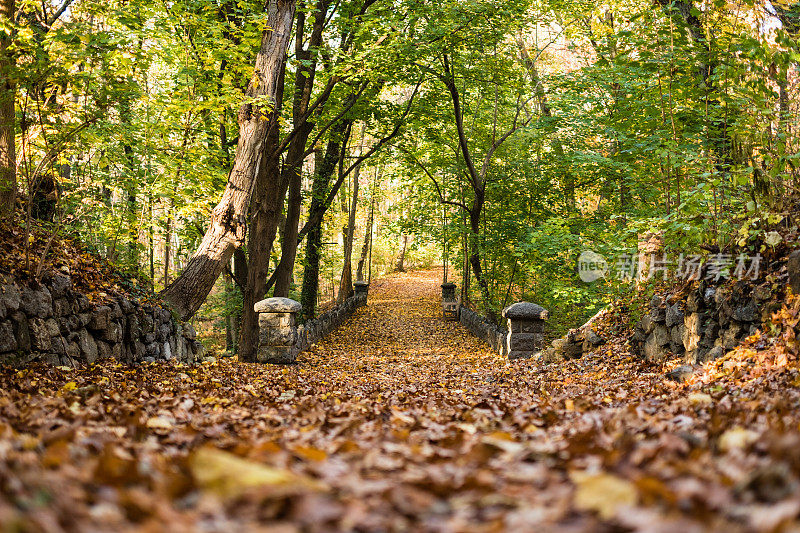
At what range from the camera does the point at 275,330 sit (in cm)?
991

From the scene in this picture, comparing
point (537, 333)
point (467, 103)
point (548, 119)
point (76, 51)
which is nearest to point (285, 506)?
point (76, 51)

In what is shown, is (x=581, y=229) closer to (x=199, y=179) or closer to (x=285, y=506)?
(x=199, y=179)

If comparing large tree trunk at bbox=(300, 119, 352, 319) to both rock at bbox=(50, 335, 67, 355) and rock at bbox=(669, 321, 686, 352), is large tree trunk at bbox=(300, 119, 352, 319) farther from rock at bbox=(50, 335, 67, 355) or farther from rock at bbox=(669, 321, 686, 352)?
rock at bbox=(669, 321, 686, 352)

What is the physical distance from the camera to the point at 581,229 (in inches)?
560

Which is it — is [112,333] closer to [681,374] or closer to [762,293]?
[681,374]

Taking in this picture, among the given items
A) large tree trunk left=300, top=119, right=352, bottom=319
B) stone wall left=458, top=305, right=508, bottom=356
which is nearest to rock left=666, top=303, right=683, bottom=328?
stone wall left=458, top=305, right=508, bottom=356

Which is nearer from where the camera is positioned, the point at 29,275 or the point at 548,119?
the point at 29,275

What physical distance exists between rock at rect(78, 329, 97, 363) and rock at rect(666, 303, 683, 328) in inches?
248

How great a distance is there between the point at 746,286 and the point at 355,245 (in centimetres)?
3301

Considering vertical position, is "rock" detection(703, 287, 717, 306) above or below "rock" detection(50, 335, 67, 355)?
above

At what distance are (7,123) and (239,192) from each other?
2.72 m

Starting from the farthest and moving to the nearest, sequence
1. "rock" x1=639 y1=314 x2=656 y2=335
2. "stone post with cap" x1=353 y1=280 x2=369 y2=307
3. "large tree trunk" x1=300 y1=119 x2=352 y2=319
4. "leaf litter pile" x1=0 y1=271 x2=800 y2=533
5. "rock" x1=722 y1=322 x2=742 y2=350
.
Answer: "stone post with cap" x1=353 y1=280 x2=369 y2=307, "large tree trunk" x1=300 y1=119 x2=352 y2=319, "rock" x1=639 y1=314 x2=656 y2=335, "rock" x1=722 y1=322 x2=742 y2=350, "leaf litter pile" x1=0 y1=271 x2=800 y2=533

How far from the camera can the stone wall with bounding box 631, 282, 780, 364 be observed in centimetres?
512

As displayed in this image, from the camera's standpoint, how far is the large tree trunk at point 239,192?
7836 mm
